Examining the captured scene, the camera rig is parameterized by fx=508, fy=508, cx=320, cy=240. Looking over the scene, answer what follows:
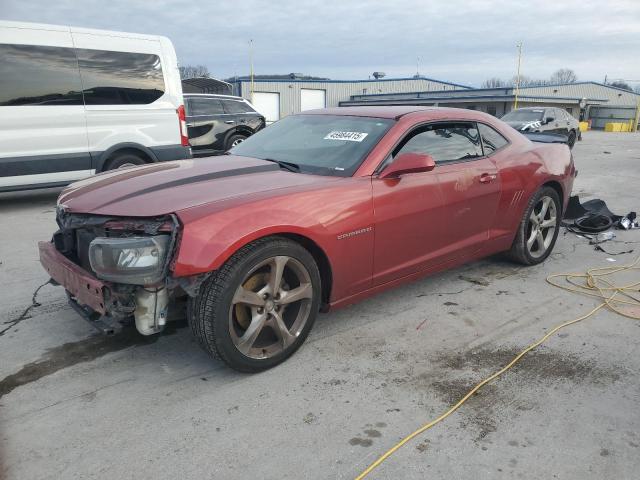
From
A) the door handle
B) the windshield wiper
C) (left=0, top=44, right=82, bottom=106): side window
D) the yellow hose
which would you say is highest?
(left=0, top=44, right=82, bottom=106): side window

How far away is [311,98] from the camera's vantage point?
1645 inches

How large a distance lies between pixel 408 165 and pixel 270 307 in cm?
127

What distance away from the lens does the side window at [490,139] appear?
434cm

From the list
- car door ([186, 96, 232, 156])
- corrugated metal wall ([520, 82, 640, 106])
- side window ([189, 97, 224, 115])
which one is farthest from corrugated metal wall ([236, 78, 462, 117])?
car door ([186, 96, 232, 156])

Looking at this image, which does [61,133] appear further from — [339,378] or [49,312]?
[339,378]

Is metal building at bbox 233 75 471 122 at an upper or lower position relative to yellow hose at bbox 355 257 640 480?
upper

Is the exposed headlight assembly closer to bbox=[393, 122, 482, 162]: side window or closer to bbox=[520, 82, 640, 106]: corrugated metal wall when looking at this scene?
bbox=[393, 122, 482, 162]: side window

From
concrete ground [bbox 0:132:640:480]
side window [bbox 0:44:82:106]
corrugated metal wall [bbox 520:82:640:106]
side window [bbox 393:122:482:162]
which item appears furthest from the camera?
corrugated metal wall [bbox 520:82:640:106]

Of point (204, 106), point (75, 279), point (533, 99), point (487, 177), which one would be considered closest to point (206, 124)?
point (204, 106)

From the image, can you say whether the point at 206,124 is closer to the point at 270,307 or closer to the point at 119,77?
the point at 119,77

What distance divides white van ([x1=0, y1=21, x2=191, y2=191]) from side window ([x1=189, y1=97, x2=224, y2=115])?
2.79 m

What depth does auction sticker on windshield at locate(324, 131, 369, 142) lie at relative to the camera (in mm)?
3630

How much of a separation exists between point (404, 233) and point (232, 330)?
140 centimetres

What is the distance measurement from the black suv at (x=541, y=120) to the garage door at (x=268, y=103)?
2232 centimetres
